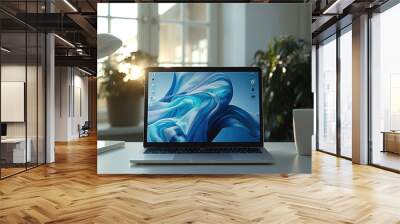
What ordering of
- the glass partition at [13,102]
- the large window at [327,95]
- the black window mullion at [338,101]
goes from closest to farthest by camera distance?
1. the glass partition at [13,102]
2. the black window mullion at [338,101]
3. the large window at [327,95]

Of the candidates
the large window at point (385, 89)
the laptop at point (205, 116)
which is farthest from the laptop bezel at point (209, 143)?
the large window at point (385, 89)

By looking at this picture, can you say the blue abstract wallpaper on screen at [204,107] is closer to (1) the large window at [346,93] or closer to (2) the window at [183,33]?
(2) the window at [183,33]

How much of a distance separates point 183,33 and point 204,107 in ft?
1.37

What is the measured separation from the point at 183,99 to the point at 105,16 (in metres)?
0.44

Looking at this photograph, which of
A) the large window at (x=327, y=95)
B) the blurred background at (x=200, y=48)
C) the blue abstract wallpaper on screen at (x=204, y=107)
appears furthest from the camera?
the large window at (x=327, y=95)

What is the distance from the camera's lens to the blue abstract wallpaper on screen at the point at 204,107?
1.34m

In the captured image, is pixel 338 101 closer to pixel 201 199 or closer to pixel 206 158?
pixel 201 199

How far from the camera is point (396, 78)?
219 inches

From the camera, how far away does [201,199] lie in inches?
143

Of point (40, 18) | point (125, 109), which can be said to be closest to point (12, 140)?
point (40, 18)

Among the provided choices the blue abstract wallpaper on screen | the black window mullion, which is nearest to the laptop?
the blue abstract wallpaper on screen

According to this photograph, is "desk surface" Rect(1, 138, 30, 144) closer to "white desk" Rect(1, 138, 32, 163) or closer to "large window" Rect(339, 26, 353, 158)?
Result: "white desk" Rect(1, 138, 32, 163)

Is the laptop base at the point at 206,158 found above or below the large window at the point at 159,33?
below

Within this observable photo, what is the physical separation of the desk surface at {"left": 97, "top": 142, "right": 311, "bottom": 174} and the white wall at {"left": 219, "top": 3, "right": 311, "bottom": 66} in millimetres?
400
